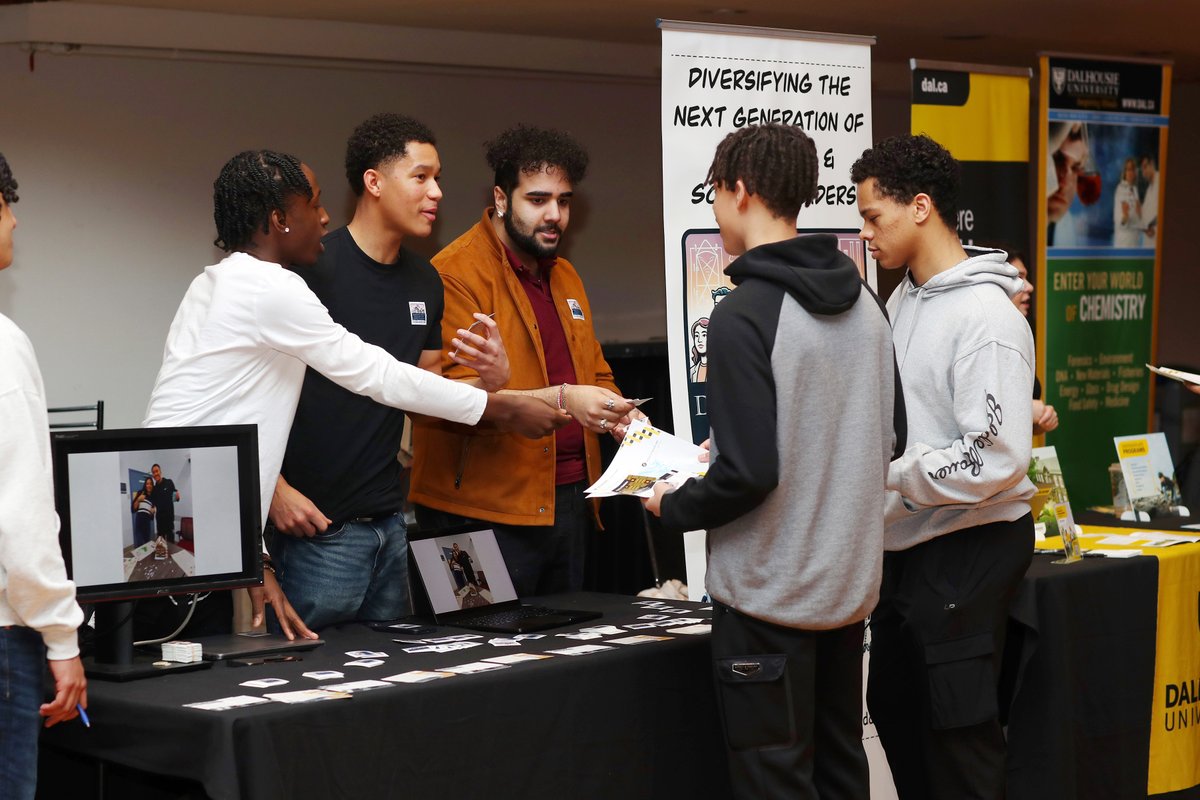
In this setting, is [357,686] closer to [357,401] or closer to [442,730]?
[442,730]

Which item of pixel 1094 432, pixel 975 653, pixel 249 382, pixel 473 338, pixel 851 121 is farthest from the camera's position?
pixel 1094 432

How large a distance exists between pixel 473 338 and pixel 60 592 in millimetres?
1179

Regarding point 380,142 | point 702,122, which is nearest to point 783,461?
point 380,142

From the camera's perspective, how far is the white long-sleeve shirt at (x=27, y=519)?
1.91m

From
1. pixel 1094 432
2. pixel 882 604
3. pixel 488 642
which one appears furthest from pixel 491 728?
pixel 1094 432

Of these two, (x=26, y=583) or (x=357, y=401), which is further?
(x=357, y=401)

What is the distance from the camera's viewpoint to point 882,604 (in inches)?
111

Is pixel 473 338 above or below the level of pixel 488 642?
above

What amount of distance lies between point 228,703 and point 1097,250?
162 inches

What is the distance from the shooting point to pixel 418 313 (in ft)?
10.1

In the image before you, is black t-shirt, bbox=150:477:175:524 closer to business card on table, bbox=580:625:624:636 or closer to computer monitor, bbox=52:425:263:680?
computer monitor, bbox=52:425:263:680

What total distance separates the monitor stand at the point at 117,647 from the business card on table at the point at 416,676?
0.35 meters

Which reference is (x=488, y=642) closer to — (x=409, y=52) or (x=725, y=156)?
(x=725, y=156)

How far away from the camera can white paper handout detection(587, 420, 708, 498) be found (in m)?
2.37
